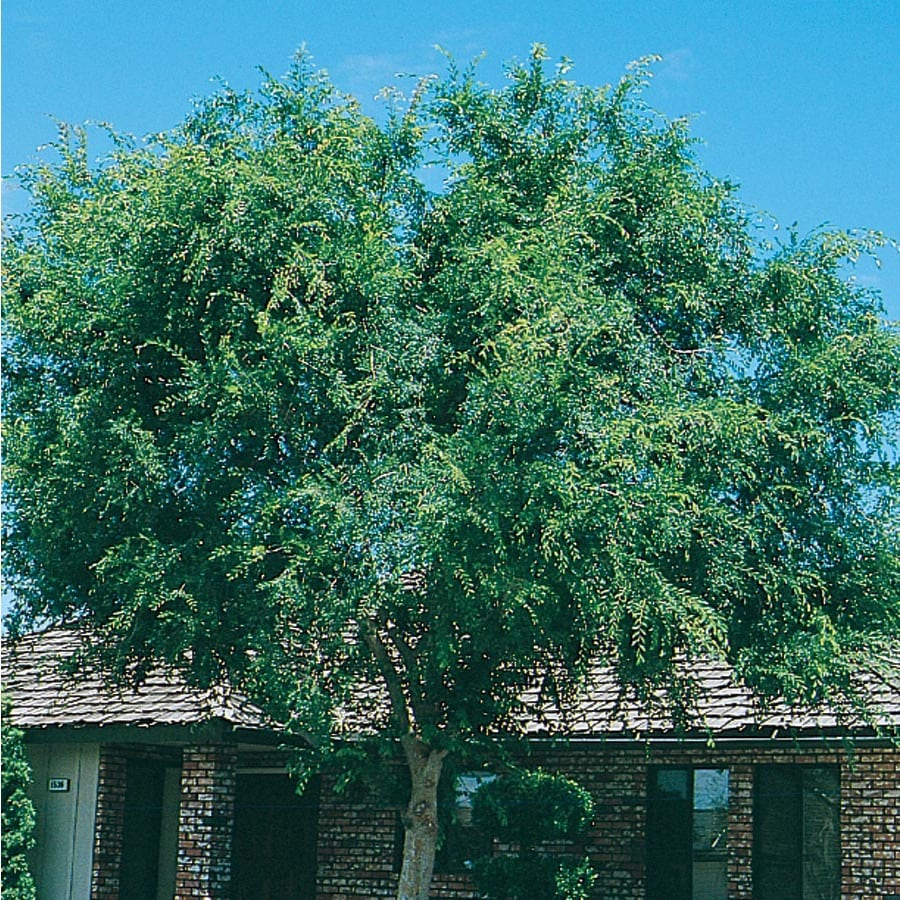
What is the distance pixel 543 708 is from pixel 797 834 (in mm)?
3207

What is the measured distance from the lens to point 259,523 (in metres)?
13.2

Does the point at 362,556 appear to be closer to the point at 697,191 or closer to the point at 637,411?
the point at 637,411

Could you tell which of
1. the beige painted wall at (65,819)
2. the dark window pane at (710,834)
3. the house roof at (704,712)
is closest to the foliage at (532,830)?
the house roof at (704,712)

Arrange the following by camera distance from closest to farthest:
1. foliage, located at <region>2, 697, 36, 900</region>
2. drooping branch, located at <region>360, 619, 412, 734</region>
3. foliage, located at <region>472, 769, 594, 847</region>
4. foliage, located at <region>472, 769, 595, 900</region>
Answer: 1. drooping branch, located at <region>360, 619, 412, 734</region>
2. foliage, located at <region>2, 697, 36, 900</region>
3. foliage, located at <region>472, 769, 595, 900</region>
4. foliage, located at <region>472, 769, 594, 847</region>

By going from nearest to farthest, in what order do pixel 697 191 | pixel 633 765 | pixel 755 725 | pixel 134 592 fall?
pixel 134 592
pixel 697 191
pixel 755 725
pixel 633 765

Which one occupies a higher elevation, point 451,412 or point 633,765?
point 451,412

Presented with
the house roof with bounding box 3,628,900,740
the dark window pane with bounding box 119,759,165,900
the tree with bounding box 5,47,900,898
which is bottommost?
the dark window pane with bounding box 119,759,165,900

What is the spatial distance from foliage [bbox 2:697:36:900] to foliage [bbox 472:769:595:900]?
4929mm

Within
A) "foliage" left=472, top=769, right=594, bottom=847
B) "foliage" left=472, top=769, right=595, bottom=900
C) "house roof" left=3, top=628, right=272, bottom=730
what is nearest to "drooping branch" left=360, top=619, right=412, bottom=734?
"house roof" left=3, top=628, right=272, bottom=730

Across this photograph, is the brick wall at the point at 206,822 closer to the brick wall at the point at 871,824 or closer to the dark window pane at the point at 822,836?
the dark window pane at the point at 822,836

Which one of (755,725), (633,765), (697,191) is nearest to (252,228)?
(697,191)

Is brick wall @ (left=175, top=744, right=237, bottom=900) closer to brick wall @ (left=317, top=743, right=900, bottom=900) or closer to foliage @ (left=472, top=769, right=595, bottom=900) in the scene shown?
foliage @ (left=472, top=769, right=595, bottom=900)

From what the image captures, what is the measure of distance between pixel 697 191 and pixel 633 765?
779 centimetres

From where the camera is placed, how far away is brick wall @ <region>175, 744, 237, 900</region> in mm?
18047
